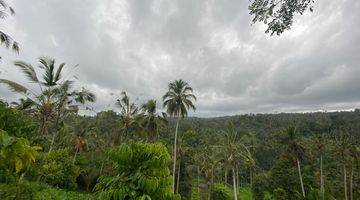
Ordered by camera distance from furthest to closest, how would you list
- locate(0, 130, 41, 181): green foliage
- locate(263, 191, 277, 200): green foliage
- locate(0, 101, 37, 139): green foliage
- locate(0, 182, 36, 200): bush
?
1. locate(263, 191, 277, 200): green foliage
2. locate(0, 101, 37, 139): green foliage
3. locate(0, 182, 36, 200): bush
4. locate(0, 130, 41, 181): green foliage

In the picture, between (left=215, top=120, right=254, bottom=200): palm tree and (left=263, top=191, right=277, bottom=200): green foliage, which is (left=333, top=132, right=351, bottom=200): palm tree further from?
(left=215, top=120, right=254, bottom=200): palm tree

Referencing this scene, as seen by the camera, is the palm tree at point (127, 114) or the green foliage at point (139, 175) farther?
the palm tree at point (127, 114)

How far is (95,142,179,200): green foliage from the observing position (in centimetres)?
894

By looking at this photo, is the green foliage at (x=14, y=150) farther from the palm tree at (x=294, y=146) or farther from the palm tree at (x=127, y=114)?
the palm tree at (x=294, y=146)

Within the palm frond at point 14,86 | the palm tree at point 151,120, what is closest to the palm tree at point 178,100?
the palm tree at point 151,120

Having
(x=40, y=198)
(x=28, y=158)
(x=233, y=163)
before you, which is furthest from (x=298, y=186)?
(x=28, y=158)

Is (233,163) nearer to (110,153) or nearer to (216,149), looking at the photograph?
(216,149)

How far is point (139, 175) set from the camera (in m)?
9.16

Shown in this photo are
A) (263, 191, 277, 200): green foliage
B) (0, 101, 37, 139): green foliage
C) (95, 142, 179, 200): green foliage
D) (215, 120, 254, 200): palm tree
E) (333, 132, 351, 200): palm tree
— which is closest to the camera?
(95, 142, 179, 200): green foliage

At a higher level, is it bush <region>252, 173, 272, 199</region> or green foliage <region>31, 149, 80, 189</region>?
green foliage <region>31, 149, 80, 189</region>

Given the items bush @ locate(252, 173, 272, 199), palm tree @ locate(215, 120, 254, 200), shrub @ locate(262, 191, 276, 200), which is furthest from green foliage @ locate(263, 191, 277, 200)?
palm tree @ locate(215, 120, 254, 200)

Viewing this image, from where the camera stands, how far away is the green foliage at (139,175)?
8938 millimetres

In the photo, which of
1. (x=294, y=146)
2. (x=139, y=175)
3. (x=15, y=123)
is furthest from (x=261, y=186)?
(x=139, y=175)

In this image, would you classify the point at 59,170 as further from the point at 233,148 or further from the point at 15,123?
the point at 233,148
